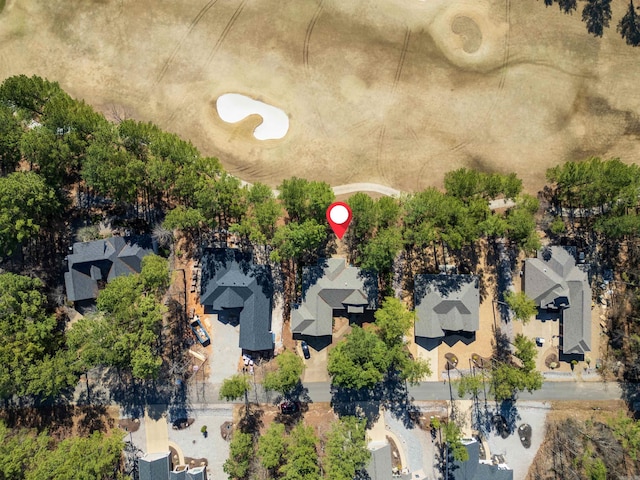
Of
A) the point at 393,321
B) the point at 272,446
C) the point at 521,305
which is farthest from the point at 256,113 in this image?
the point at 272,446

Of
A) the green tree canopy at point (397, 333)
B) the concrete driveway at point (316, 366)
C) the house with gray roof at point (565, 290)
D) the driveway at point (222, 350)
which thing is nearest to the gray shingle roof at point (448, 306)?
the green tree canopy at point (397, 333)

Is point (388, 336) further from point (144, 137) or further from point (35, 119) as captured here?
point (35, 119)

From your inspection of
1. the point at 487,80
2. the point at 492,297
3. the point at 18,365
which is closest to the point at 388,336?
the point at 492,297

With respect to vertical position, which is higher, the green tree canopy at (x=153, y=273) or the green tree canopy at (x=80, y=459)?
the green tree canopy at (x=153, y=273)

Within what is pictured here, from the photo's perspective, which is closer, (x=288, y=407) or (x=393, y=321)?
(x=393, y=321)

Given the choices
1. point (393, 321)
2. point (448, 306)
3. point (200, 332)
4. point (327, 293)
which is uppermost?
point (327, 293)

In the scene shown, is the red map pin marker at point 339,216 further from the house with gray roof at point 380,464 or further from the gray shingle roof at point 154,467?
the gray shingle roof at point 154,467

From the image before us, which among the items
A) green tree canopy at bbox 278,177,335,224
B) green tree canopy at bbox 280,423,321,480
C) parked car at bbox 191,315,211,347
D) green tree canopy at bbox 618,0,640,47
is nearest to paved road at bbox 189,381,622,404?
green tree canopy at bbox 280,423,321,480

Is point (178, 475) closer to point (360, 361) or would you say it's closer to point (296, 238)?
point (360, 361)
